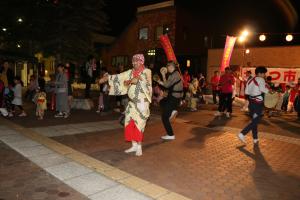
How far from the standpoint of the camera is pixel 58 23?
16359 mm

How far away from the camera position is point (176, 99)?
7.39 m

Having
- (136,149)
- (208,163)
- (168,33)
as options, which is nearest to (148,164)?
(136,149)

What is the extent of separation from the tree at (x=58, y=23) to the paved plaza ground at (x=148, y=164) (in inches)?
345

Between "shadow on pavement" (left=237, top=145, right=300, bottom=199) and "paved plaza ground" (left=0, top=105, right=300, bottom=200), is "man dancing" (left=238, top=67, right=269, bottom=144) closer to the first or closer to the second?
"paved plaza ground" (left=0, top=105, right=300, bottom=200)

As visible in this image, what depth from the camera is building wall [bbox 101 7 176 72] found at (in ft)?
89.4

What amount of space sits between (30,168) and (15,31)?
15758mm

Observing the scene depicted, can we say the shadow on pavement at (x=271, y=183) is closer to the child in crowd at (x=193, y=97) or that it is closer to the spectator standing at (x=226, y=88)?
the spectator standing at (x=226, y=88)

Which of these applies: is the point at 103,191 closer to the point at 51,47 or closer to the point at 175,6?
the point at 51,47

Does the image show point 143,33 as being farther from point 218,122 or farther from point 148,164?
point 148,164

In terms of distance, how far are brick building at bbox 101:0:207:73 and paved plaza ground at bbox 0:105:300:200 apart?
62.0 feet

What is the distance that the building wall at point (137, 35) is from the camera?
89.4ft

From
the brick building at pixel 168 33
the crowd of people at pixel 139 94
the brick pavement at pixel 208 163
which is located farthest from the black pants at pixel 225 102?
the brick building at pixel 168 33

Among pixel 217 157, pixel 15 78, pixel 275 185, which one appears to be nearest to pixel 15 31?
pixel 15 78

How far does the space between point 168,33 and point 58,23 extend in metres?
13.1
